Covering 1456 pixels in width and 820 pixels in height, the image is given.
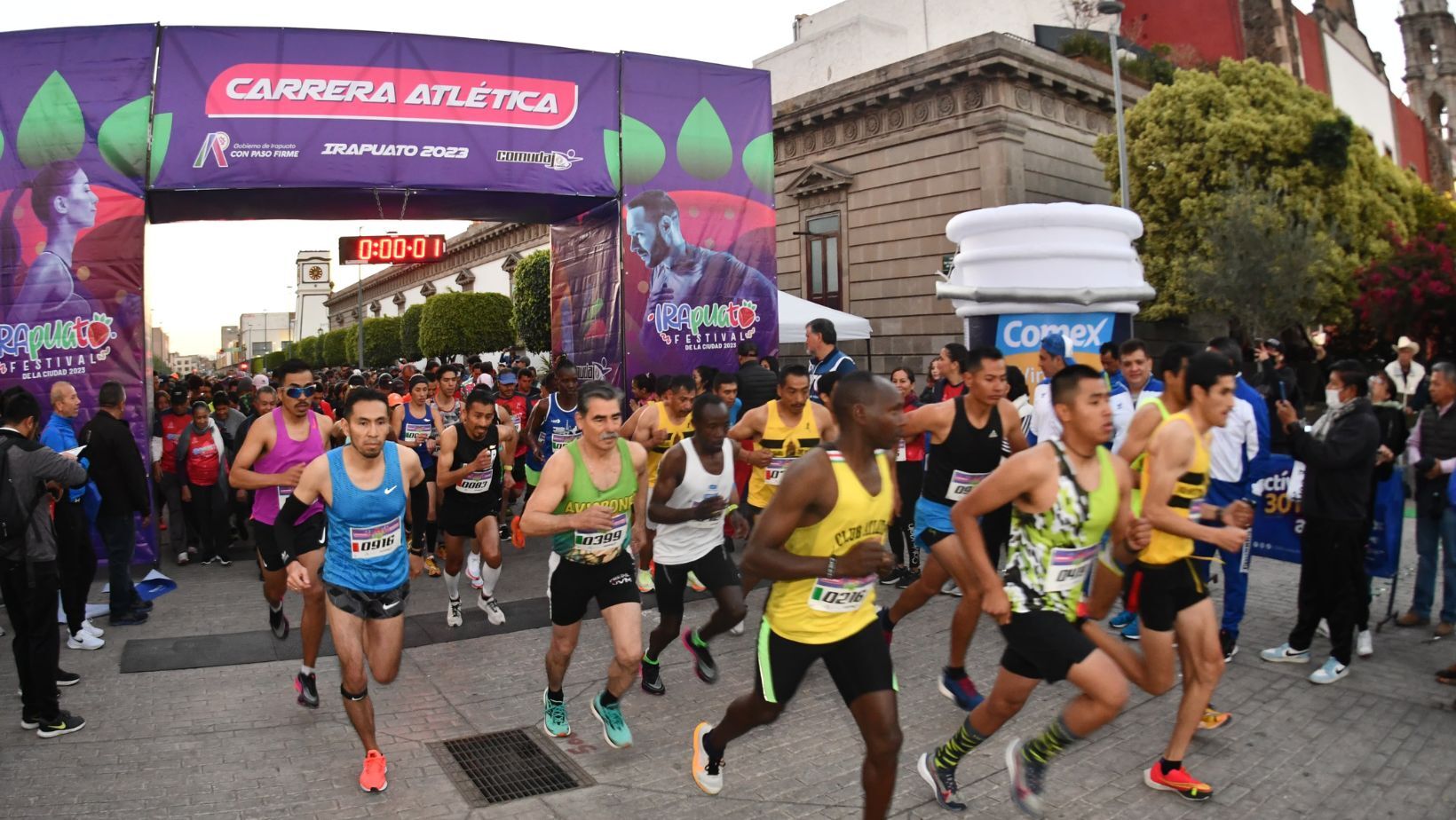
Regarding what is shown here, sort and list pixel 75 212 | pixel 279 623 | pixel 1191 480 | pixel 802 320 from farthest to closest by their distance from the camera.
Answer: pixel 802 320 < pixel 75 212 < pixel 279 623 < pixel 1191 480

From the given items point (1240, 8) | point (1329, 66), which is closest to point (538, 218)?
point (1240, 8)

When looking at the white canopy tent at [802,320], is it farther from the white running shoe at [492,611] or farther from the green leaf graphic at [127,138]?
the green leaf graphic at [127,138]

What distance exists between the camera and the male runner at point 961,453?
5.75 metres

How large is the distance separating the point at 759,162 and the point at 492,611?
24.4 ft

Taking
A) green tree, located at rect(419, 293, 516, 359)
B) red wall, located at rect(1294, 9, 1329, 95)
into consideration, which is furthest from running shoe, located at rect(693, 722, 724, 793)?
green tree, located at rect(419, 293, 516, 359)

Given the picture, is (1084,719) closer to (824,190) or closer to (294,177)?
(294,177)

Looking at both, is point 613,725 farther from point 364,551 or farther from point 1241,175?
point 1241,175

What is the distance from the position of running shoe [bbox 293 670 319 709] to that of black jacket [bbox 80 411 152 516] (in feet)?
9.55

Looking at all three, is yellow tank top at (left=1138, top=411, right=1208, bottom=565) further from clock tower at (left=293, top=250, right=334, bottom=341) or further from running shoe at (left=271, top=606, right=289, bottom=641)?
clock tower at (left=293, top=250, right=334, bottom=341)

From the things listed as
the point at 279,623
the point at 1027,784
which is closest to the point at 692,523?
the point at 1027,784

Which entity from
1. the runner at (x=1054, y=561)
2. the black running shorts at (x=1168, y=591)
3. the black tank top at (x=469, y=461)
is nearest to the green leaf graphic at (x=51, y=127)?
the black tank top at (x=469, y=461)

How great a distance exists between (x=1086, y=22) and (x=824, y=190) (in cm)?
939

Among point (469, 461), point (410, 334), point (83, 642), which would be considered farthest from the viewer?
point (410, 334)

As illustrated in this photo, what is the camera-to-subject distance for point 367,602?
4691 mm
